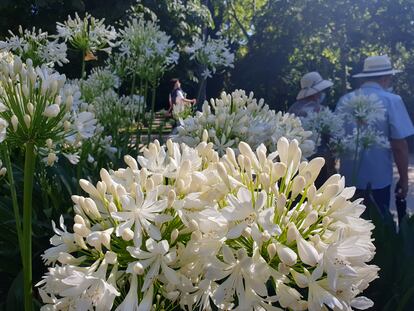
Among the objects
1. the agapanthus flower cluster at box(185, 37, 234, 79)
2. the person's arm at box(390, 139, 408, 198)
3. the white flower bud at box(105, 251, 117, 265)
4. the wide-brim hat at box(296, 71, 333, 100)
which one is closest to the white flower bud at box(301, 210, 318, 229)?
the white flower bud at box(105, 251, 117, 265)

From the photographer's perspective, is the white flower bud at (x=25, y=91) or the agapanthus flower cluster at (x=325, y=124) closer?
the white flower bud at (x=25, y=91)

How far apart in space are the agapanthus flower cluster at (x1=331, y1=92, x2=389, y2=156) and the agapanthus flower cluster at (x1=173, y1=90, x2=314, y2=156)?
1.45 meters

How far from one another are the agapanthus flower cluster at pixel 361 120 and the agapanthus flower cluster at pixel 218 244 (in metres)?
2.89

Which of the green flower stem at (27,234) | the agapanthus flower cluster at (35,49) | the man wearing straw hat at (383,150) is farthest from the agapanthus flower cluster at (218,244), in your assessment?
the man wearing straw hat at (383,150)

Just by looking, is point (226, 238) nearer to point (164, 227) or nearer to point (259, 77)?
point (164, 227)

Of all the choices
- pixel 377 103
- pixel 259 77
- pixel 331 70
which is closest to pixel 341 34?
pixel 331 70

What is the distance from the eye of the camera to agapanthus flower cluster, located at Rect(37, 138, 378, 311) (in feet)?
3.14

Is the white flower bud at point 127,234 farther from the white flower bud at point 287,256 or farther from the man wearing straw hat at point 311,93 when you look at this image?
the man wearing straw hat at point 311,93

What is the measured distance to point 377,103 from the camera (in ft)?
13.2

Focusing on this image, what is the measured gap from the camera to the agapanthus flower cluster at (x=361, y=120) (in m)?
3.89

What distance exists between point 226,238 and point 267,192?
0.14 m

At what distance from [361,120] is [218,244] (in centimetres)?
320

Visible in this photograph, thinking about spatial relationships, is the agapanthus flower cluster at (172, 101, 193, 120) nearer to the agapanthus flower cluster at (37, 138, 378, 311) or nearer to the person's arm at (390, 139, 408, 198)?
the person's arm at (390, 139, 408, 198)

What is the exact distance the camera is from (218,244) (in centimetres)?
98
